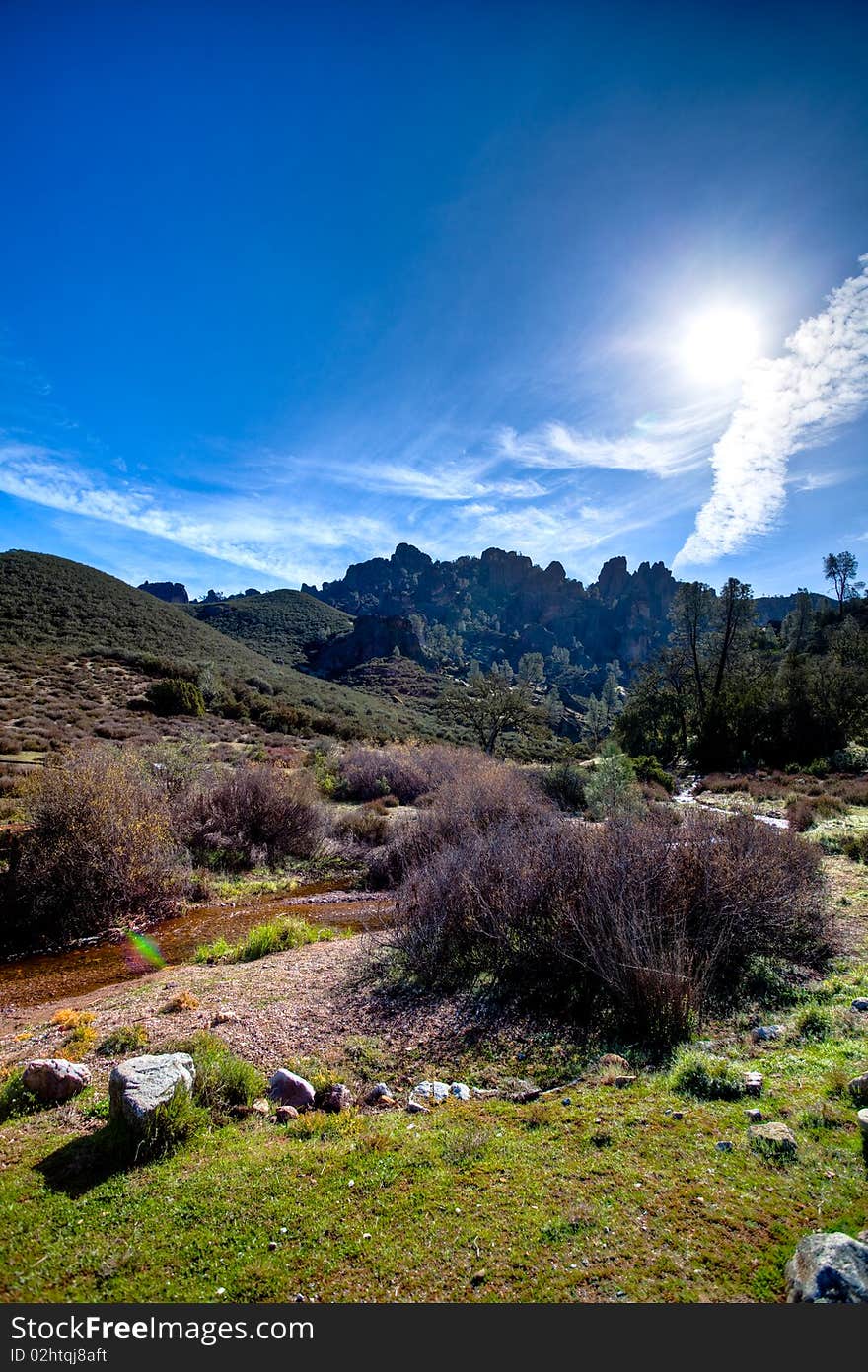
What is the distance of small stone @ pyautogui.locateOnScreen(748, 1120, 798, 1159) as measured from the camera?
10.0 ft

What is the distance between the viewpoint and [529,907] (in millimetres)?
7070

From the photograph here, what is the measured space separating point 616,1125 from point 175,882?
421 inches

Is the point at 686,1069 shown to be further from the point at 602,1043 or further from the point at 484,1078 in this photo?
the point at 484,1078

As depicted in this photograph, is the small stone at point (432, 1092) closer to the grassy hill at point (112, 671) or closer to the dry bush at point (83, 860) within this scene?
the dry bush at point (83, 860)

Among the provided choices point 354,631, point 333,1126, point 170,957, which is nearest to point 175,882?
point 170,957

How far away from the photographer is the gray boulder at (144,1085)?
3.58m

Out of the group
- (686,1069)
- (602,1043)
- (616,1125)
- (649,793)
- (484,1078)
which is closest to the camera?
(616,1125)

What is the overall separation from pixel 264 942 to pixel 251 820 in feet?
20.3

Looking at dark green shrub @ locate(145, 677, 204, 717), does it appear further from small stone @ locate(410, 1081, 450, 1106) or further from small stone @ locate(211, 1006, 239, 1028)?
small stone @ locate(410, 1081, 450, 1106)

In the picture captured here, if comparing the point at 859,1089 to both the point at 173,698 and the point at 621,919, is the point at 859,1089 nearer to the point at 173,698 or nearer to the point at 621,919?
the point at 621,919

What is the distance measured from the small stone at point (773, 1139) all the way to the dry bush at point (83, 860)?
1089 centimetres

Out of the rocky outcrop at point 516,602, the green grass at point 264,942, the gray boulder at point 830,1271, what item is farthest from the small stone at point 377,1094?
the rocky outcrop at point 516,602

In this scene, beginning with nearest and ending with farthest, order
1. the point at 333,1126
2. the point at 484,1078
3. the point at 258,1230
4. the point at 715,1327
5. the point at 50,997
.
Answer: the point at 715,1327 → the point at 258,1230 → the point at 333,1126 → the point at 484,1078 → the point at 50,997

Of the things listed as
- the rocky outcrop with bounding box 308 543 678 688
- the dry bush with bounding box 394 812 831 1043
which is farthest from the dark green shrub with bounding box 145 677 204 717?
the rocky outcrop with bounding box 308 543 678 688
